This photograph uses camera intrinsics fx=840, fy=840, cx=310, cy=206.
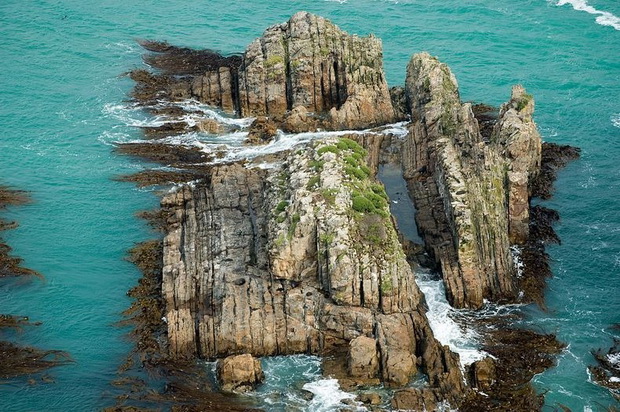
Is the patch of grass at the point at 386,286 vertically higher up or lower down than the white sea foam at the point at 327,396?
higher up

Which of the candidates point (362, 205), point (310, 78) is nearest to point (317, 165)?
point (362, 205)

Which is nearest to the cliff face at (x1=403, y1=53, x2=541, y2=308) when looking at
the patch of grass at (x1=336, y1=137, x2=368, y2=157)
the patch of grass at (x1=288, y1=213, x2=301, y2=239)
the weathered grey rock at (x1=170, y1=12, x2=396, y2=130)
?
the patch of grass at (x1=336, y1=137, x2=368, y2=157)

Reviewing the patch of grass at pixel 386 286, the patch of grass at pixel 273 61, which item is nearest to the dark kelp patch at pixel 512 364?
the patch of grass at pixel 386 286

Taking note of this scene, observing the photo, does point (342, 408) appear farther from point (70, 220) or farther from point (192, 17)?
point (192, 17)

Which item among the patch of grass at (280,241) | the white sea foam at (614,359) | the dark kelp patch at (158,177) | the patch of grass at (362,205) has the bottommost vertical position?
the white sea foam at (614,359)


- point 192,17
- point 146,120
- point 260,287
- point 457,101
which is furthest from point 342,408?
point 192,17

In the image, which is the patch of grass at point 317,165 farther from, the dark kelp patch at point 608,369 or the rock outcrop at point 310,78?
the dark kelp patch at point 608,369
